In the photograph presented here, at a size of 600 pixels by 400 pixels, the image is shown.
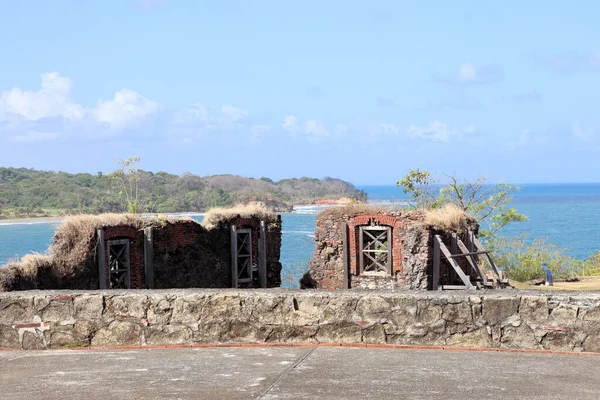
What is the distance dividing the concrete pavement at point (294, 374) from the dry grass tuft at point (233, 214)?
54.7 feet

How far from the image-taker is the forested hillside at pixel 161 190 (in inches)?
2382

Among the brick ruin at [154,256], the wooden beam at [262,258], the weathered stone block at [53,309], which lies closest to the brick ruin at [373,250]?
the brick ruin at [154,256]

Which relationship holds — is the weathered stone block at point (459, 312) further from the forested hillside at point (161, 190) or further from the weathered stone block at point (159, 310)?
the forested hillside at point (161, 190)

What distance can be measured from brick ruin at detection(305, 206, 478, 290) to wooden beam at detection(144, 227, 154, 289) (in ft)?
25.2

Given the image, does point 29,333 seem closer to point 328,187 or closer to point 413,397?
point 413,397

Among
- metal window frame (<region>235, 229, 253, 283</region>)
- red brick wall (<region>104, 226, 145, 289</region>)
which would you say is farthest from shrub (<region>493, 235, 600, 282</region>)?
red brick wall (<region>104, 226, 145, 289</region>)

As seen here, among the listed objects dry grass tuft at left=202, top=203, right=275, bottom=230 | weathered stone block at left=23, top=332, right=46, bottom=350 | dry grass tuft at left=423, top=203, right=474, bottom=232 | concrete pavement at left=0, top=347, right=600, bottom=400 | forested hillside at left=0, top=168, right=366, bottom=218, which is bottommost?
concrete pavement at left=0, top=347, right=600, bottom=400

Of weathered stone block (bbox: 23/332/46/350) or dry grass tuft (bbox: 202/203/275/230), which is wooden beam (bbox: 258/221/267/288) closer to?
dry grass tuft (bbox: 202/203/275/230)

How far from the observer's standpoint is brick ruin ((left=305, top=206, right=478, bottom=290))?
26.3m

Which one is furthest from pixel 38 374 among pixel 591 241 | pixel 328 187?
pixel 328 187

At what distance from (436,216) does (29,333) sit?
65.6 ft

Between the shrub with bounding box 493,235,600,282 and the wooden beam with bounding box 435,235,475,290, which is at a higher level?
the wooden beam with bounding box 435,235,475,290

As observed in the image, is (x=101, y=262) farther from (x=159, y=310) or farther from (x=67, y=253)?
(x=159, y=310)

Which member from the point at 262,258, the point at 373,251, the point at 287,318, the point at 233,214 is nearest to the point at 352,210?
the point at 373,251
